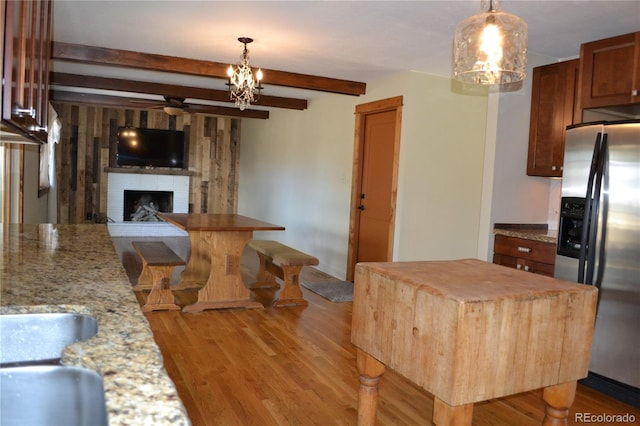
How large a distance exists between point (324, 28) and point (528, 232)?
7.17 ft

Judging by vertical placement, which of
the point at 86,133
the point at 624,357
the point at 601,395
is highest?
the point at 86,133

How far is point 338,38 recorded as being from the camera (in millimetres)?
3857

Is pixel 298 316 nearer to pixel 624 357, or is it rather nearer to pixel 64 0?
pixel 624 357

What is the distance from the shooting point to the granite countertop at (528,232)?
3.57 metres

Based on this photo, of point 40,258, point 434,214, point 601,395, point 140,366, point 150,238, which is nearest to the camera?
point 140,366

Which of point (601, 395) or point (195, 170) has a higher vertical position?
point (195, 170)

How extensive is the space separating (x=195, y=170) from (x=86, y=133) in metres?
1.99

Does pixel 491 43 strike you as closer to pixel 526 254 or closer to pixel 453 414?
pixel 453 414

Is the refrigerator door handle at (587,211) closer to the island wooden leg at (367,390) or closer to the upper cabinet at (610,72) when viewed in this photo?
the upper cabinet at (610,72)

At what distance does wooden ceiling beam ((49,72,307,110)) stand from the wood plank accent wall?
2853 mm

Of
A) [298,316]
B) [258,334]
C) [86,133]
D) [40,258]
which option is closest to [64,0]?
[40,258]

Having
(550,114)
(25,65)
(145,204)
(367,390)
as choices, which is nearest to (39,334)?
(25,65)

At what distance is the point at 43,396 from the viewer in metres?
0.95

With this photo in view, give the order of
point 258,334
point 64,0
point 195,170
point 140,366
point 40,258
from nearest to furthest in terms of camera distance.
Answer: point 140,366, point 40,258, point 64,0, point 258,334, point 195,170
